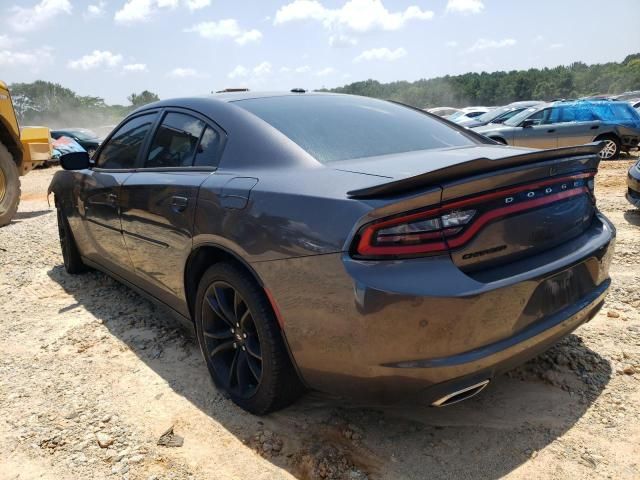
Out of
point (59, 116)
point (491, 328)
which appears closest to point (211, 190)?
point (491, 328)

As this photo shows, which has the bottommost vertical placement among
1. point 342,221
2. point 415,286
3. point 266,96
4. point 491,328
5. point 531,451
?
point 531,451

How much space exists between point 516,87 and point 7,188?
82.3 metres

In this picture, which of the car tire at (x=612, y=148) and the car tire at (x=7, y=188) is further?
the car tire at (x=612, y=148)

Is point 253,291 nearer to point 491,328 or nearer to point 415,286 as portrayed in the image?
point 415,286

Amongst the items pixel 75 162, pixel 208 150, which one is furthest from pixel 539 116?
pixel 208 150

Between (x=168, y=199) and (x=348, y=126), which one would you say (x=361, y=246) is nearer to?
(x=348, y=126)

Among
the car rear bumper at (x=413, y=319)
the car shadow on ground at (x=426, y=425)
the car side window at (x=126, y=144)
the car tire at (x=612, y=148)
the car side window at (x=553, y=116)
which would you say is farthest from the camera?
the car side window at (x=553, y=116)

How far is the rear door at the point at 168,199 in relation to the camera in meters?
2.69

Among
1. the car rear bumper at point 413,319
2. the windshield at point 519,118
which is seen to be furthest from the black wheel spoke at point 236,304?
the windshield at point 519,118

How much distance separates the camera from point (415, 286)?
1778mm

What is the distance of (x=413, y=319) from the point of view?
179 centimetres

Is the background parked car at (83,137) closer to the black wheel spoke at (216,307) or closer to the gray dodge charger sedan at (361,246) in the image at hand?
the gray dodge charger sedan at (361,246)

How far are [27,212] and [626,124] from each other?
12.7m

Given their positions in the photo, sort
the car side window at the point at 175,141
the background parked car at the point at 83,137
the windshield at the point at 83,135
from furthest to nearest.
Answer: the windshield at the point at 83,135
the background parked car at the point at 83,137
the car side window at the point at 175,141
